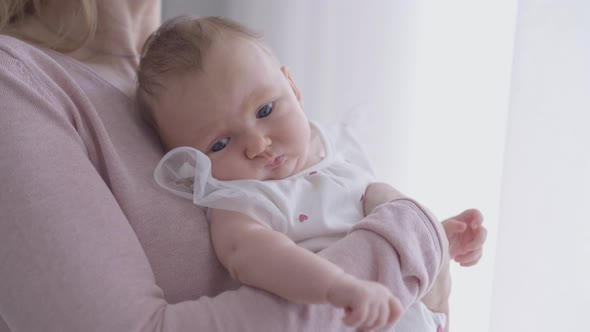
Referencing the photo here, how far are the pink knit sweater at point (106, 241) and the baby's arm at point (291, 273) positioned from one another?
0.09ft

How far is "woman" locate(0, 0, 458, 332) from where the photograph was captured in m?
0.71

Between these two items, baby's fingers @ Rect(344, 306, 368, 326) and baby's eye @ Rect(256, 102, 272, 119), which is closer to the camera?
baby's fingers @ Rect(344, 306, 368, 326)

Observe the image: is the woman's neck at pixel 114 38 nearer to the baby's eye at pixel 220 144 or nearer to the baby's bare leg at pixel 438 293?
the baby's eye at pixel 220 144

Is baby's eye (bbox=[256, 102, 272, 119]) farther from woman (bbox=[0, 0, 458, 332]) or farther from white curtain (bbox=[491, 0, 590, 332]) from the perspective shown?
white curtain (bbox=[491, 0, 590, 332])

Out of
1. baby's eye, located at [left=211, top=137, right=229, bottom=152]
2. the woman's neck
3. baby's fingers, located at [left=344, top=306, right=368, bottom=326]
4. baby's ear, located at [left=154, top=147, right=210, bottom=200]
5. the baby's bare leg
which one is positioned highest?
the woman's neck

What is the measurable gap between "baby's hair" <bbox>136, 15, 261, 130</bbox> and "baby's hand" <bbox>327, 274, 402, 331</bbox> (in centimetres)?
47

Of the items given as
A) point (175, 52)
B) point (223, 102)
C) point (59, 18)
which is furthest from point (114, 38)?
point (223, 102)

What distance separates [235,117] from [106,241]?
1.02 feet

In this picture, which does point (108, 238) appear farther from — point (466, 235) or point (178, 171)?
point (466, 235)

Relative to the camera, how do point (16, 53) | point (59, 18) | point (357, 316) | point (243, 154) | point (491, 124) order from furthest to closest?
point (491, 124) → point (59, 18) → point (243, 154) → point (16, 53) → point (357, 316)

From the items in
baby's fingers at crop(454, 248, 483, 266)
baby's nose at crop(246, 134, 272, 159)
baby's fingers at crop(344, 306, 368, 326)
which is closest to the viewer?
baby's fingers at crop(344, 306, 368, 326)

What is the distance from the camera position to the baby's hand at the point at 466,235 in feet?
3.35

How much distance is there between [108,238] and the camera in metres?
0.75

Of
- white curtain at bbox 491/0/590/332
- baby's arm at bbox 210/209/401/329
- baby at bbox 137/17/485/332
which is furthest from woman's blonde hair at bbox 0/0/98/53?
white curtain at bbox 491/0/590/332
